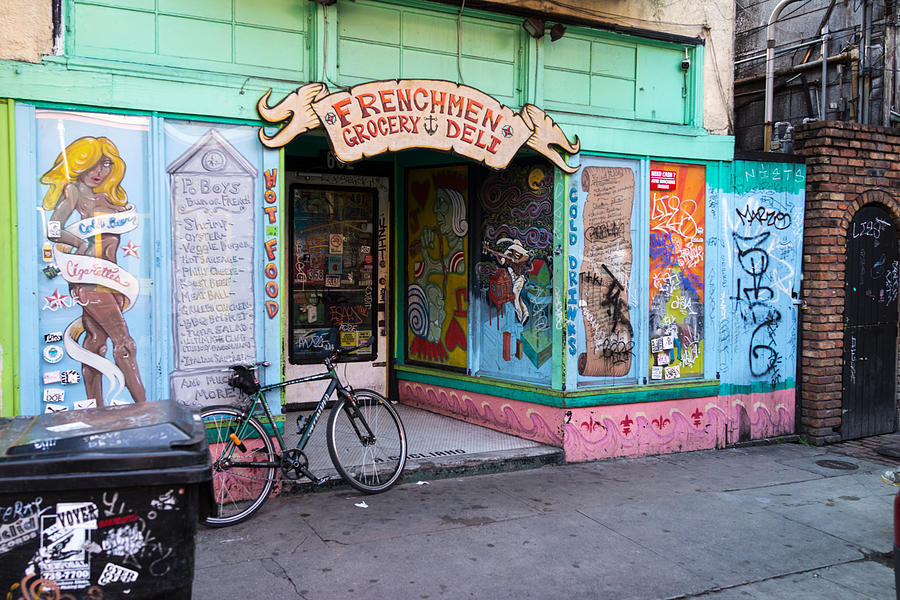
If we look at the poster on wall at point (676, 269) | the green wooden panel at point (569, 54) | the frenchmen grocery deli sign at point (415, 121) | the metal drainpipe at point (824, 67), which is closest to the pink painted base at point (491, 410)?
the poster on wall at point (676, 269)

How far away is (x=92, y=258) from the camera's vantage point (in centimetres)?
541

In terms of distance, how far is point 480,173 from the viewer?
8.39m

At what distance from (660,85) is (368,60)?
130 inches

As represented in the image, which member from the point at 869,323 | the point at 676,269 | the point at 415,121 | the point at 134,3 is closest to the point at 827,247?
the point at 869,323

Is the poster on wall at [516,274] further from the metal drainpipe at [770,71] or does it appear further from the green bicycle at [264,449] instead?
the metal drainpipe at [770,71]

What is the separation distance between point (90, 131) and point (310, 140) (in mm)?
3115

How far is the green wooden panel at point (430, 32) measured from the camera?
22.2ft

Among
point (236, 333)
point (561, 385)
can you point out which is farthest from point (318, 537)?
point (561, 385)

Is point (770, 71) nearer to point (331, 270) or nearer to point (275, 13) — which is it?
point (331, 270)

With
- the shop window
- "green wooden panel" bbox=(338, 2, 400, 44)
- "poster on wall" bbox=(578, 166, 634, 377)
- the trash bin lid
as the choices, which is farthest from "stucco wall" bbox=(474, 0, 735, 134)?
the trash bin lid

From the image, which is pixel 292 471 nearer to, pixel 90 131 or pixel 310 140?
pixel 90 131

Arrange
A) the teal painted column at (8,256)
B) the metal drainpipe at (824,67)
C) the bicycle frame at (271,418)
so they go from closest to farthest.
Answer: the teal painted column at (8,256) < the bicycle frame at (271,418) < the metal drainpipe at (824,67)

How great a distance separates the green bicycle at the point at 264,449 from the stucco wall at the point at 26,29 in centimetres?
265

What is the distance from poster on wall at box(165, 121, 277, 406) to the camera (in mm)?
5754
